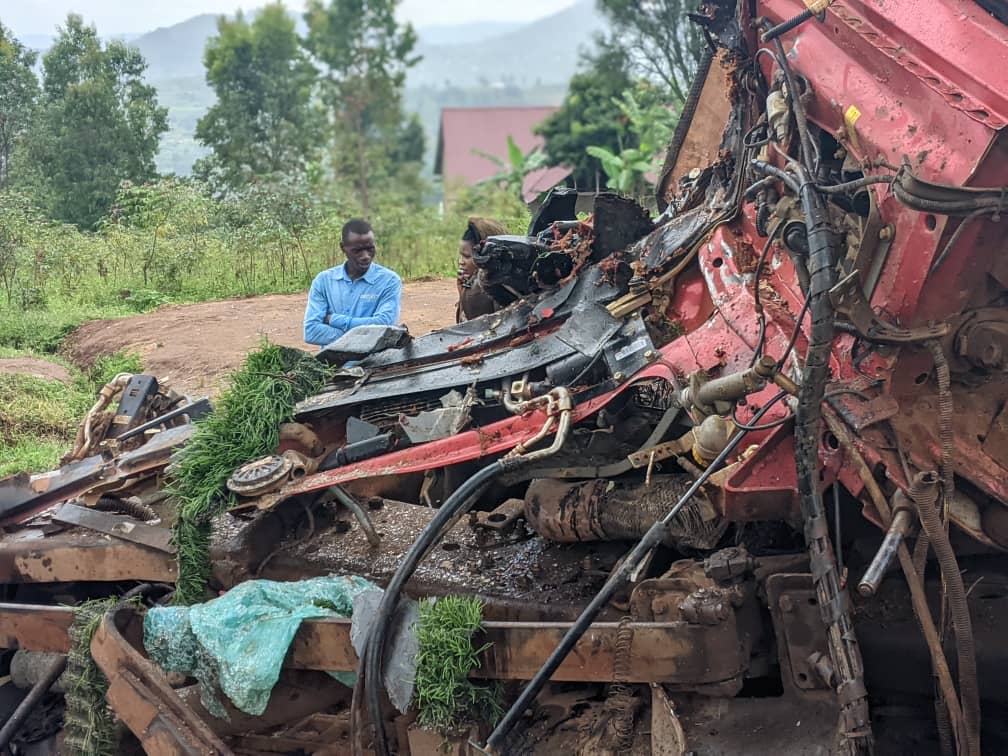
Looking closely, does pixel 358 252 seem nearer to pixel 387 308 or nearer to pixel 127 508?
pixel 387 308

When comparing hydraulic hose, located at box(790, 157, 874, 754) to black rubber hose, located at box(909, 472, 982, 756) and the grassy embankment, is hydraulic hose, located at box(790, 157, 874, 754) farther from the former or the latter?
the grassy embankment

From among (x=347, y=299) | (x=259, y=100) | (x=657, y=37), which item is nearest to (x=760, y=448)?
(x=347, y=299)

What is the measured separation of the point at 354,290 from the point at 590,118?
1442 cm

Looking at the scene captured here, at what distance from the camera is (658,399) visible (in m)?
3.25

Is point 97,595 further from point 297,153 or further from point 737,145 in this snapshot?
point 297,153

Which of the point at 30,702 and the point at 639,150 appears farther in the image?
the point at 639,150

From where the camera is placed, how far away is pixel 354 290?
20.1 feet

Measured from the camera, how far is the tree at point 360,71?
91.4 ft

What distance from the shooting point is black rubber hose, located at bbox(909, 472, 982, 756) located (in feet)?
7.06


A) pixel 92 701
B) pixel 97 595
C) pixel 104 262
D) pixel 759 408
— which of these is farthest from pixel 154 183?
→ pixel 759 408

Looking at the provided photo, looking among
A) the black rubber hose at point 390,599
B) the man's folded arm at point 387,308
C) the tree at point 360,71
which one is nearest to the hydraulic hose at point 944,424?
the black rubber hose at point 390,599

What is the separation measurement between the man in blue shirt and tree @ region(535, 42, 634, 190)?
43.6 feet

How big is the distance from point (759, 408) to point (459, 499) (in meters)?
0.96

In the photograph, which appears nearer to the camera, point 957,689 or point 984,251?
point 984,251
